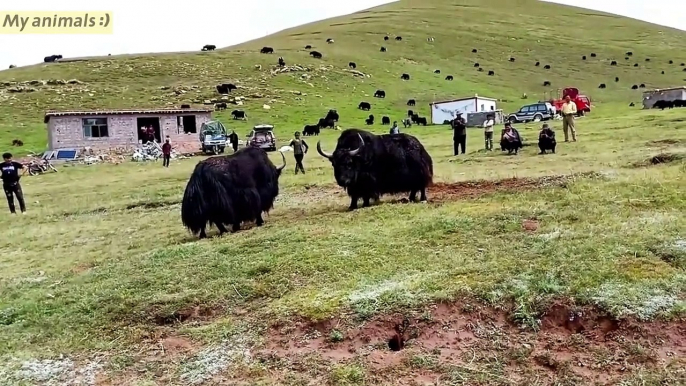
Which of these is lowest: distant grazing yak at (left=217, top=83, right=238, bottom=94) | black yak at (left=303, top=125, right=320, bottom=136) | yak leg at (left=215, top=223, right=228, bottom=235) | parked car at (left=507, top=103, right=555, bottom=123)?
yak leg at (left=215, top=223, right=228, bottom=235)

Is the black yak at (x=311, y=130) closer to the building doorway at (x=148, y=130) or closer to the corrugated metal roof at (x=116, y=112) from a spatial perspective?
the corrugated metal roof at (x=116, y=112)

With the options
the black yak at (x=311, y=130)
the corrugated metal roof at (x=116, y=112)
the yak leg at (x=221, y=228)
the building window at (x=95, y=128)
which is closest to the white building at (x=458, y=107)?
the black yak at (x=311, y=130)

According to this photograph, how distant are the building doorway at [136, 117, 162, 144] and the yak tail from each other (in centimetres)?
3000

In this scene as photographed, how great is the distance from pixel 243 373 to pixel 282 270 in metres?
2.35

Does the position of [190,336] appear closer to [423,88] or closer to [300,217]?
[300,217]

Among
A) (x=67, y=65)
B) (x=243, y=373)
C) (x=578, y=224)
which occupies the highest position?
(x=67, y=65)

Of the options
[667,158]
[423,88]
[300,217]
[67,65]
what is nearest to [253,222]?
[300,217]

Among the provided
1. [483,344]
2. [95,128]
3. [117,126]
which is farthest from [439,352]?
[95,128]

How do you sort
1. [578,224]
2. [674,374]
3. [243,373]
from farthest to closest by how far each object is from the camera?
[578,224], [243,373], [674,374]

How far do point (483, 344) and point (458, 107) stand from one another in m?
39.1

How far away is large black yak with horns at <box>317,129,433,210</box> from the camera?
12727mm

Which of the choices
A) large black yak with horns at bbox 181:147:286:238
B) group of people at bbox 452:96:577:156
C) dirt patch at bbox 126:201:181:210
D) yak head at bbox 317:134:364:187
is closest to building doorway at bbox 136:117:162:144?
group of people at bbox 452:96:577:156

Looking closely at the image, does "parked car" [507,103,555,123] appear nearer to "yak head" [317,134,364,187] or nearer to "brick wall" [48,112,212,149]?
"brick wall" [48,112,212,149]

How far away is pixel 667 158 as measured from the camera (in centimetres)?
1600
